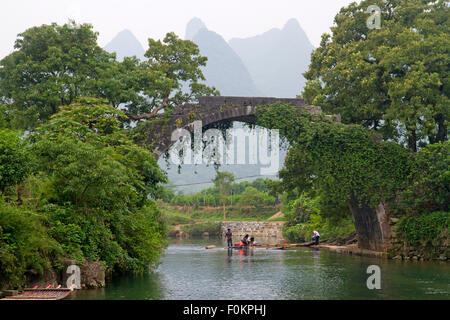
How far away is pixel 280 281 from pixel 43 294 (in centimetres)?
730

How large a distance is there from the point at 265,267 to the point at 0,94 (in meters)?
14.6

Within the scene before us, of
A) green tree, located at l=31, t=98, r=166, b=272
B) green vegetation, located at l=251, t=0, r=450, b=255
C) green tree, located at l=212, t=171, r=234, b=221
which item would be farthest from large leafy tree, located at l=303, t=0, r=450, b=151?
green tree, located at l=212, t=171, r=234, b=221

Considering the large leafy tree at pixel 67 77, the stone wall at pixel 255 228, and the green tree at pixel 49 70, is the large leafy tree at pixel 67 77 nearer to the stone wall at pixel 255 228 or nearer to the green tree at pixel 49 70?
the green tree at pixel 49 70

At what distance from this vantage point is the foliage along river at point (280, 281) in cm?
1355

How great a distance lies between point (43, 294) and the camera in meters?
11.7

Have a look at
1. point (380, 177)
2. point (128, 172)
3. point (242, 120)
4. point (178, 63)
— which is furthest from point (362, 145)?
point (128, 172)

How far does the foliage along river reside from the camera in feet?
44.5

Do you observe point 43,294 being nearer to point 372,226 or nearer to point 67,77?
point 67,77

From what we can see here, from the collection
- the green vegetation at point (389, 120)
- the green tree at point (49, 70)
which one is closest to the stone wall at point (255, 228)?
the green vegetation at point (389, 120)

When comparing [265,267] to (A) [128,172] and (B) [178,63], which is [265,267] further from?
(B) [178,63]

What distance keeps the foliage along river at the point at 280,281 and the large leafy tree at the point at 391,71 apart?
658cm

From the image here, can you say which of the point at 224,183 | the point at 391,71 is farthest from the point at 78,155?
the point at 224,183

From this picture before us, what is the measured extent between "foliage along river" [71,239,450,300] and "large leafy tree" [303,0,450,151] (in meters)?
6.58

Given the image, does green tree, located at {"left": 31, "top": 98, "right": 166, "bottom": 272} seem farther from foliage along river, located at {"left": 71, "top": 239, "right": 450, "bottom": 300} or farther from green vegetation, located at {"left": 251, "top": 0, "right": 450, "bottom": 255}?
green vegetation, located at {"left": 251, "top": 0, "right": 450, "bottom": 255}
